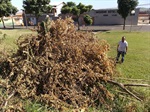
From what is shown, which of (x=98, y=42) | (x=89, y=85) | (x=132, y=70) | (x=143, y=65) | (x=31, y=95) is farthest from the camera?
(x=143, y=65)

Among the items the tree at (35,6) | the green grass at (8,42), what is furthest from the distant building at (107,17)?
the green grass at (8,42)

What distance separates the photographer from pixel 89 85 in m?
5.59

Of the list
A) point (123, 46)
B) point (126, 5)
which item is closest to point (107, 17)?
point (126, 5)

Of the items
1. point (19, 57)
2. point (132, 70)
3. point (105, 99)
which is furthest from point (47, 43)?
point (132, 70)

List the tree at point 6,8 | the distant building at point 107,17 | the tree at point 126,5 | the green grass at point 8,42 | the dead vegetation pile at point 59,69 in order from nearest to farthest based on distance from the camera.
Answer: the dead vegetation pile at point 59,69
the green grass at point 8,42
the tree at point 126,5
the tree at point 6,8
the distant building at point 107,17

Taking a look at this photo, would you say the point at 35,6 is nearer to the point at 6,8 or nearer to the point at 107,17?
the point at 6,8

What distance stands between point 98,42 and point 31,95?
3026 mm

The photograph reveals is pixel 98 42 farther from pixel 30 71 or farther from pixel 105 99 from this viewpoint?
pixel 30 71

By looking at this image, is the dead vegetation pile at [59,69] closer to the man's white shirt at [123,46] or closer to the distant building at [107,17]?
the man's white shirt at [123,46]

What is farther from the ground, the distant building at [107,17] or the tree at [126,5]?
the tree at [126,5]

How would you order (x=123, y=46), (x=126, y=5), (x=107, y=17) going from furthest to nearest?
(x=107, y=17), (x=126, y=5), (x=123, y=46)

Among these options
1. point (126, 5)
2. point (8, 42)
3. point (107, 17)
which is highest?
point (126, 5)

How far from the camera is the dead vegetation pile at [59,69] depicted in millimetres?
5059

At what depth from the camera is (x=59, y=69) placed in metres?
5.29
